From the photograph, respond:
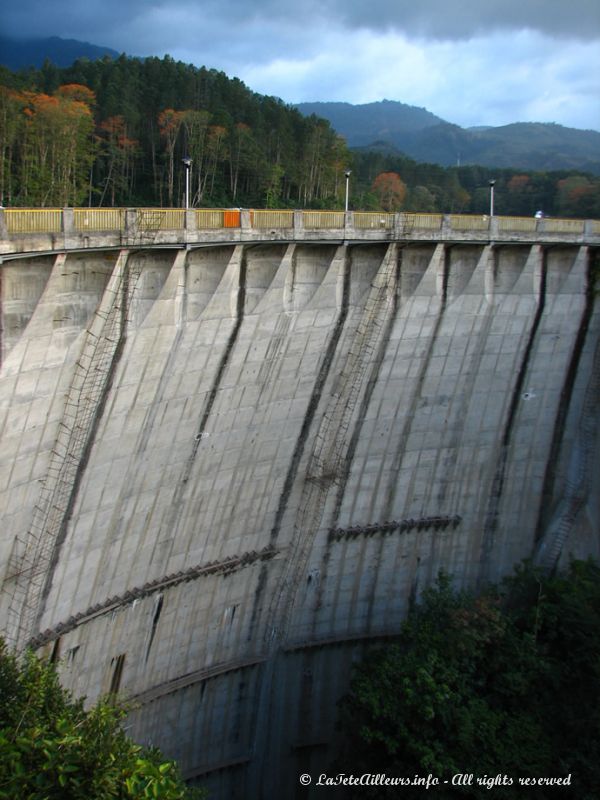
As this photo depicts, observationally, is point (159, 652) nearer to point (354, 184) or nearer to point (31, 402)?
point (31, 402)

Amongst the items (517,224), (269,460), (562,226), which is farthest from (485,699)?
(562,226)

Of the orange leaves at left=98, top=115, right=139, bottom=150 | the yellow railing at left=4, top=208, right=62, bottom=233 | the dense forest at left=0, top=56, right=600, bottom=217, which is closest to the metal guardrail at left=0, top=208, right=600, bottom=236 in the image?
the yellow railing at left=4, top=208, right=62, bottom=233

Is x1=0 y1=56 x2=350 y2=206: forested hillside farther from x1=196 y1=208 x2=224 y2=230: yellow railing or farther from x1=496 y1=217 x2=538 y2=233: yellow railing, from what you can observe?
x1=496 y1=217 x2=538 y2=233: yellow railing

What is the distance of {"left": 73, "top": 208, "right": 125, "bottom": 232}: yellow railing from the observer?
17359 millimetres

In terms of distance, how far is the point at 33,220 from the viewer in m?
16.5

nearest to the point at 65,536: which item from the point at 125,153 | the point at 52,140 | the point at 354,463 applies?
the point at 354,463

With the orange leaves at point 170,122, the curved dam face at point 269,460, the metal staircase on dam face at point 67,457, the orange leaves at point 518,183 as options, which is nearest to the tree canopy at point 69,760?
the metal staircase on dam face at point 67,457

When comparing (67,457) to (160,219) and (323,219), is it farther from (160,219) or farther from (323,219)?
(323,219)

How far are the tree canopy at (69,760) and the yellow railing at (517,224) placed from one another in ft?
66.0

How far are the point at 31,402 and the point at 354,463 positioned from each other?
11539 mm

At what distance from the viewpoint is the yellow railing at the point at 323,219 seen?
883 inches

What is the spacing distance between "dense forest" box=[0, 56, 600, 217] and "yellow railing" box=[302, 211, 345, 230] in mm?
18718

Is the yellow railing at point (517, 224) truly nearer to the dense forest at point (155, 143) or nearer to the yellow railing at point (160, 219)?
the yellow railing at point (160, 219)

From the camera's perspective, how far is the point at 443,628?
23.1 meters
